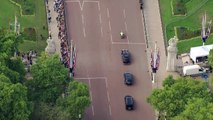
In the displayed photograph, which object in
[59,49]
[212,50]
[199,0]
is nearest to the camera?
[212,50]

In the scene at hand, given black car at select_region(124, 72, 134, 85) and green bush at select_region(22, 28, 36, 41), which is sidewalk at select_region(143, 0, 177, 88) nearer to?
Result: black car at select_region(124, 72, 134, 85)

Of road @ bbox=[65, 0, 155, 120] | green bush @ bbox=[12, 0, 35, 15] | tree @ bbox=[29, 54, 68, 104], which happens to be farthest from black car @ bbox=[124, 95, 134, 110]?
green bush @ bbox=[12, 0, 35, 15]

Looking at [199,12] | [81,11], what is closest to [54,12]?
[81,11]

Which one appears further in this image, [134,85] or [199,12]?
[199,12]

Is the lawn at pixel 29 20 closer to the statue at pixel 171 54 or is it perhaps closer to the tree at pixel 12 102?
the statue at pixel 171 54

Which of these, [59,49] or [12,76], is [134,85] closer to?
[59,49]

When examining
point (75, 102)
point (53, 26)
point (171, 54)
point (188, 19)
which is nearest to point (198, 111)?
point (75, 102)

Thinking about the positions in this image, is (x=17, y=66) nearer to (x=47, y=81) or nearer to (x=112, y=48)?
(x=47, y=81)
